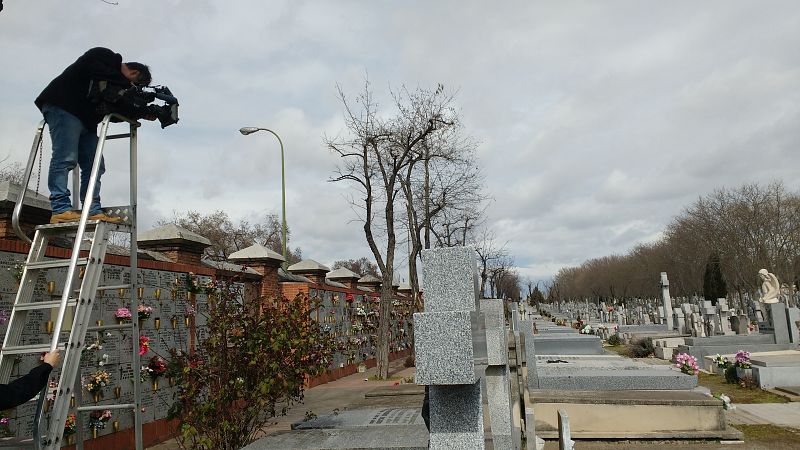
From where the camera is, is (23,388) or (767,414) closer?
(23,388)

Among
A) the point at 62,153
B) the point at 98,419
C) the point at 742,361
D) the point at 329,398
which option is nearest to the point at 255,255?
the point at 329,398

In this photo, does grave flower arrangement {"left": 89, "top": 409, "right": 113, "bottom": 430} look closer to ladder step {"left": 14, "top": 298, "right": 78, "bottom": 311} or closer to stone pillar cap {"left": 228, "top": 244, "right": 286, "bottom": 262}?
ladder step {"left": 14, "top": 298, "right": 78, "bottom": 311}

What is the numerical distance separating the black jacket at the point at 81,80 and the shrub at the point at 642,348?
1843 centimetres

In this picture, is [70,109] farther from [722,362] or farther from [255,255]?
[722,362]

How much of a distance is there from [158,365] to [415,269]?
45.9 feet

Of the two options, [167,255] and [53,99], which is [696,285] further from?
[53,99]

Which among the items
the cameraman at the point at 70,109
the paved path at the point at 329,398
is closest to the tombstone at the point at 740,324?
the paved path at the point at 329,398

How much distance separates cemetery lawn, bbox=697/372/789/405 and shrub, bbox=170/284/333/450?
8.81 metres

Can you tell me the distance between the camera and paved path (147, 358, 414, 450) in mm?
9407

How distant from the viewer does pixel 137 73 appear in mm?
4520

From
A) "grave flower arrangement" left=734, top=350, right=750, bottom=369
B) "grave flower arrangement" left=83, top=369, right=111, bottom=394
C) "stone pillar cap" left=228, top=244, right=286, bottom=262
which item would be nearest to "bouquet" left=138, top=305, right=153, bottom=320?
"grave flower arrangement" left=83, top=369, right=111, bottom=394

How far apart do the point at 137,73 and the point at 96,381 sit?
4.17m

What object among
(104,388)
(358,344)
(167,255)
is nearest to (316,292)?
(358,344)

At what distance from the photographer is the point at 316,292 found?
15.7 metres
